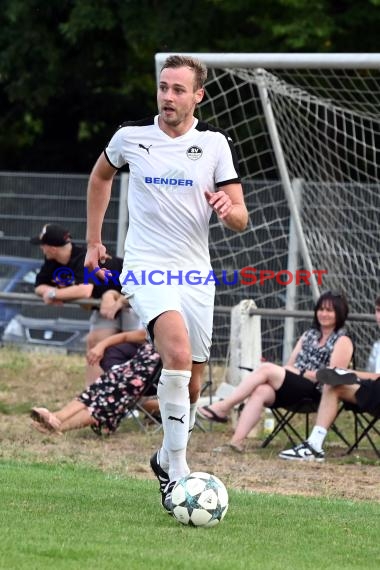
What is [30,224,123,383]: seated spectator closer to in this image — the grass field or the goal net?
the grass field

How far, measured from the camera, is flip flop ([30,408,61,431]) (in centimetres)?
1148

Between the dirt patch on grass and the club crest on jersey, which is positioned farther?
the dirt patch on grass

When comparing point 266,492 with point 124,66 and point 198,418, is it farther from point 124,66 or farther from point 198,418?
point 124,66

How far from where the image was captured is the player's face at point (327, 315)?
1165 cm

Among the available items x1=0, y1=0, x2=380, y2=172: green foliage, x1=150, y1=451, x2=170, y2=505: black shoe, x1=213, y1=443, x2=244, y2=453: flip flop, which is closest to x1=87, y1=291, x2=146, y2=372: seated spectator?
x1=213, y1=443, x2=244, y2=453: flip flop

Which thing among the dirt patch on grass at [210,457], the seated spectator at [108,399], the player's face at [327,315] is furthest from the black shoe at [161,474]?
the player's face at [327,315]

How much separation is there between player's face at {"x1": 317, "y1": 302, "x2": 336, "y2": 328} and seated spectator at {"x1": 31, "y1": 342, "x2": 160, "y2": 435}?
5.08 feet

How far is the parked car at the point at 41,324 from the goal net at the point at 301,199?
75.6 inches

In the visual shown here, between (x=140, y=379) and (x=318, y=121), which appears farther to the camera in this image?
(x=318, y=121)

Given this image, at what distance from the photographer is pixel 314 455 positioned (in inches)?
431

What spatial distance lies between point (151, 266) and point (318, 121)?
767 centimetres

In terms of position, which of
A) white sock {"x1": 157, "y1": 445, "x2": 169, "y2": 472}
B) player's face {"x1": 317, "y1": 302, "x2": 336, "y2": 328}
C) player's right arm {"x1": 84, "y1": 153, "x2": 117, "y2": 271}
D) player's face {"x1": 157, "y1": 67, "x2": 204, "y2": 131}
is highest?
player's face {"x1": 157, "y1": 67, "x2": 204, "y2": 131}

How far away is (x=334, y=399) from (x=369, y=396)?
1.06ft

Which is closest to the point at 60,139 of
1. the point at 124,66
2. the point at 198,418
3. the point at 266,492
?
the point at 124,66
